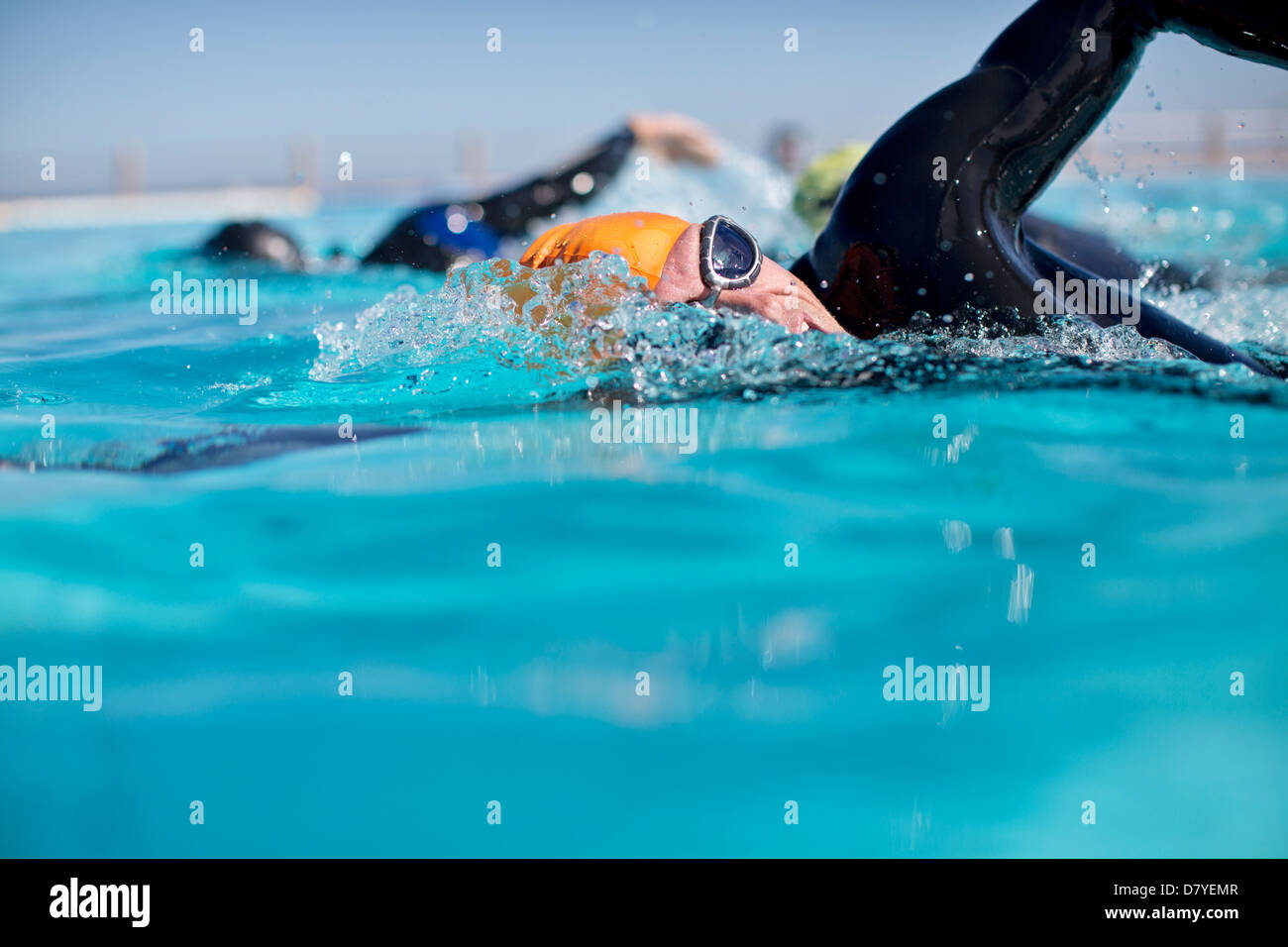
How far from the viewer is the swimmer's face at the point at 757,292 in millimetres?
3064

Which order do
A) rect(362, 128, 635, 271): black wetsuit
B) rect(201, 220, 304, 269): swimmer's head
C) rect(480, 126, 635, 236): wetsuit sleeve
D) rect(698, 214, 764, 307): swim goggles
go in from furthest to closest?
rect(201, 220, 304, 269): swimmer's head, rect(480, 126, 635, 236): wetsuit sleeve, rect(362, 128, 635, 271): black wetsuit, rect(698, 214, 764, 307): swim goggles

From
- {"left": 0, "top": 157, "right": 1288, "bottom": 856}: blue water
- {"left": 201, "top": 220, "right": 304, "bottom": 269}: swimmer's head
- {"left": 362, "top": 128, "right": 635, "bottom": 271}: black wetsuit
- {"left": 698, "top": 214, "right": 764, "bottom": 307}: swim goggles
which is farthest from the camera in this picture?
{"left": 201, "top": 220, "right": 304, "bottom": 269}: swimmer's head

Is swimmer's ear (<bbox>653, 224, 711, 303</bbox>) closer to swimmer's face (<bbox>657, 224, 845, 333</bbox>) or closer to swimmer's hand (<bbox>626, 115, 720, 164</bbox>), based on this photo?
swimmer's face (<bbox>657, 224, 845, 333</bbox>)

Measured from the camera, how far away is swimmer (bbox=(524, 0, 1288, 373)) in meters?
3.04

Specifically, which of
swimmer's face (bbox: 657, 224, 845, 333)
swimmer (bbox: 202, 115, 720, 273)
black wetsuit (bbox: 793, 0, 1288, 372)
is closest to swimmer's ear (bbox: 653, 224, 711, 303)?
swimmer's face (bbox: 657, 224, 845, 333)

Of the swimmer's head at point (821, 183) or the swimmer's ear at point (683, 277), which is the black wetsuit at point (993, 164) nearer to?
the swimmer's ear at point (683, 277)

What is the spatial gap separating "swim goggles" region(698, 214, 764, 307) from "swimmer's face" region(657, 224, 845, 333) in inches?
1.0

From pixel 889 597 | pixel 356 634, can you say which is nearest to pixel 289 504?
pixel 356 634

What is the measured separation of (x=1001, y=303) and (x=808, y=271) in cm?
74

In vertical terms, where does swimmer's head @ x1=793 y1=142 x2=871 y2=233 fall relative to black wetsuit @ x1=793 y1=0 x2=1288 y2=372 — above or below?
above

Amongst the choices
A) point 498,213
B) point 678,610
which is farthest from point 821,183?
point 678,610

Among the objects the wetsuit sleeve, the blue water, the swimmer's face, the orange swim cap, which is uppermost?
the wetsuit sleeve

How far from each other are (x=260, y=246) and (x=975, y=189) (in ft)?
23.0
